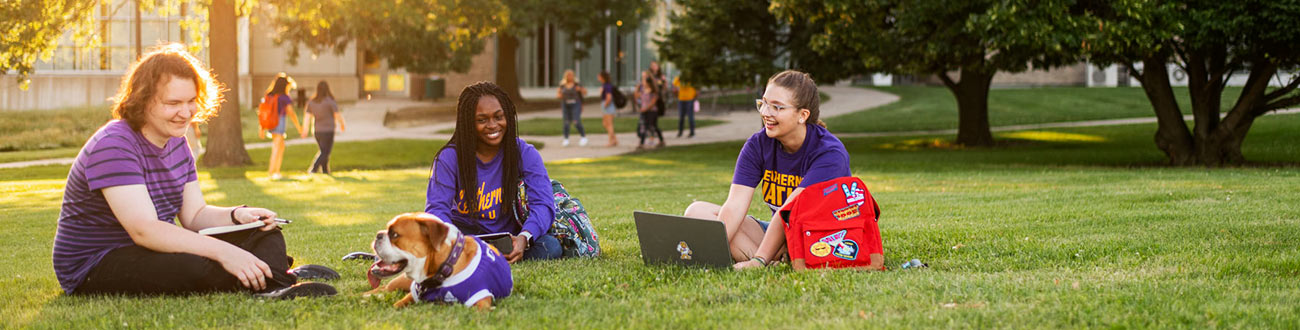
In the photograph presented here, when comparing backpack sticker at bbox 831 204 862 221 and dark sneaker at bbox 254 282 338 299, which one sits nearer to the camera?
dark sneaker at bbox 254 282 338 299

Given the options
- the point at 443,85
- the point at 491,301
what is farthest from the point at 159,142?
the point at 443,85

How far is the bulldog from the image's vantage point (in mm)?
4684

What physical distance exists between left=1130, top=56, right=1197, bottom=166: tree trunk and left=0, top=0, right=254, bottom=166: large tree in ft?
45.4

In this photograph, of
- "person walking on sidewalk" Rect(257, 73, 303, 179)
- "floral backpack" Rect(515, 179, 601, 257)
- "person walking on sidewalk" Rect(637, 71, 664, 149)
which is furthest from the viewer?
"person walking on sidewalk" Rect(637, 71, 664, 149)

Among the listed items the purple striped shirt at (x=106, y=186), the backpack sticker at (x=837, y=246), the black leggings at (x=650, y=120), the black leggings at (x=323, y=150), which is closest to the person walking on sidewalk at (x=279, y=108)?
the black leggings at (x=323, y=150)

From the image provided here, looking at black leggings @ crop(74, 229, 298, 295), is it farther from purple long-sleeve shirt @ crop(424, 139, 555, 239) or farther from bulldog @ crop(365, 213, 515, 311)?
purple long-sleeve shirt @ crop(424, 139, 555, 239)

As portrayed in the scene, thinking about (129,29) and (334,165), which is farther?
(129,29)

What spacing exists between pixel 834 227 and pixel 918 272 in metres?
0.49

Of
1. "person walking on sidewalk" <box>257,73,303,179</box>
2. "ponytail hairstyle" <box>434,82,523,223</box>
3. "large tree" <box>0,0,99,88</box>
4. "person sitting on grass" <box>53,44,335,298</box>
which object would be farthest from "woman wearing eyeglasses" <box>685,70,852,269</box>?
"large tree" <box>0,0,99,88</box>

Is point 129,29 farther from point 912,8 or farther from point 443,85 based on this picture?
point 912,8

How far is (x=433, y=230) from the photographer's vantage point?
471 cm

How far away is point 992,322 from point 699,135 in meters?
24.3

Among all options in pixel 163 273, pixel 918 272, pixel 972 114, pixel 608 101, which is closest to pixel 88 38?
pixel 608 101

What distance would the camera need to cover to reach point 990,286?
5441mm
